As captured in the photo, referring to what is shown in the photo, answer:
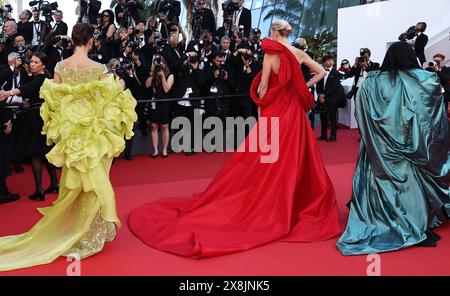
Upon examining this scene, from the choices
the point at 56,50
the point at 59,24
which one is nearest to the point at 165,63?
the point at 56,50

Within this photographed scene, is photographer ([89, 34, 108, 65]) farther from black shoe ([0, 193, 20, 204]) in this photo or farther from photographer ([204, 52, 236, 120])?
black shoe ([0, 193, 20, 204])

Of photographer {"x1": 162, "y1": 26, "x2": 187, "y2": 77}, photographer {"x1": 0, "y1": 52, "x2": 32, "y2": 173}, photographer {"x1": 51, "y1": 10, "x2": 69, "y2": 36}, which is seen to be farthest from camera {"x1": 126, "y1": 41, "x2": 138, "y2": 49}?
photographer {"x1": 0, "y1": 52, "x2": 32, "y2": 173}

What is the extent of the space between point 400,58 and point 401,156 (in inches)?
30.5

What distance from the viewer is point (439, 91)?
4.40 meters

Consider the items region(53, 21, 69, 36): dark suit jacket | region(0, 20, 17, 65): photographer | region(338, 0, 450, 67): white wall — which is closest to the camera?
region(0, 20, 17, 65): photographer

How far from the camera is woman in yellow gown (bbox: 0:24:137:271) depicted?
3902mm

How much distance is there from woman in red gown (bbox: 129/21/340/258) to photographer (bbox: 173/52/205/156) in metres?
3.45

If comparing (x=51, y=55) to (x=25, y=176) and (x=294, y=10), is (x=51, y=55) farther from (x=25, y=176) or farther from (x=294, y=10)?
(x=294, y=10)

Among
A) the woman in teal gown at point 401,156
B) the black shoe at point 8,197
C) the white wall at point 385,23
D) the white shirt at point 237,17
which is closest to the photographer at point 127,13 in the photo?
the white shirt at point 237,17

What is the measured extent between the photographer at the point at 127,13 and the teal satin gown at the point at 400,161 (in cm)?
685

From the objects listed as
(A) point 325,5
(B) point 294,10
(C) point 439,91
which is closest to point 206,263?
(C) point 439,91

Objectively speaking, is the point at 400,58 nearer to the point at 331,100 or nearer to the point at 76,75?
the point at 76,75

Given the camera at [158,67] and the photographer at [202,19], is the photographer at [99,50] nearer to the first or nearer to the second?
the camera at [158,67]

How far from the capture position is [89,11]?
10.3 meters
